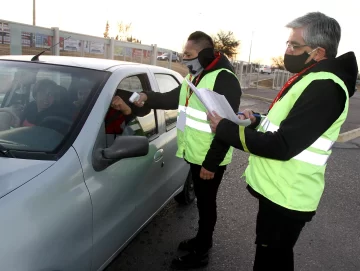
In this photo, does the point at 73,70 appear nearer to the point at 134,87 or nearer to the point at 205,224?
the point at 134,87

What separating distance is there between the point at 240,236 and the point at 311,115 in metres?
2.08

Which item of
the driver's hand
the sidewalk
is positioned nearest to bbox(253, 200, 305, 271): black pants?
the driver's hand

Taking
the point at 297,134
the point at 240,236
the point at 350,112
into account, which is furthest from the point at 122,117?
the point at 350,112

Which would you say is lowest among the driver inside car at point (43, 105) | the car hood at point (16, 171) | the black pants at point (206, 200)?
the black pants at point (206, 200)

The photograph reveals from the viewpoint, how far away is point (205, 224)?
291 cm

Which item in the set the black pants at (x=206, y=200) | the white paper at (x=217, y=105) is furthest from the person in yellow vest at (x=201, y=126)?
the white paper at (x=217, y=105)

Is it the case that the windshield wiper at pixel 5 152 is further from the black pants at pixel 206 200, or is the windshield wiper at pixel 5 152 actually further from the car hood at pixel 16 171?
the black pants at pixel 206 200

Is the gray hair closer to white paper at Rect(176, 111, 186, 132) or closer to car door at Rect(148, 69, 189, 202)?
white paper at Rect(176, 111, 186, 132)

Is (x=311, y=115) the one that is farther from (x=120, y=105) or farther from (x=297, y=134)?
(x=120, y=105)

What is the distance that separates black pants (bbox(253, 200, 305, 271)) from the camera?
1.91 meters

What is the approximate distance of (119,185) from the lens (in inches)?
86.5

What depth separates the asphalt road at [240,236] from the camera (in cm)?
294

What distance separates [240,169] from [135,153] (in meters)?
3.75

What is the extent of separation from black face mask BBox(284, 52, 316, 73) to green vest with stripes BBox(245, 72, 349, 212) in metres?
0.16
